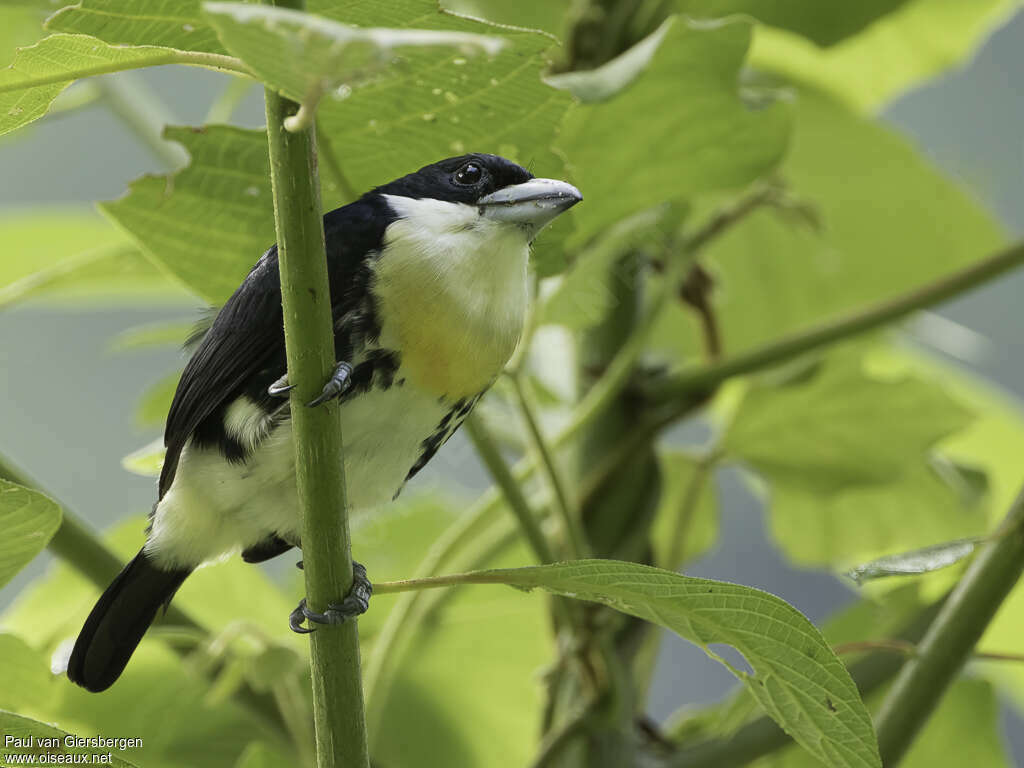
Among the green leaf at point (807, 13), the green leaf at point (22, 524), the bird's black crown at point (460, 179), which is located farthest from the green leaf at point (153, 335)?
the green leaf at point (807, 13)

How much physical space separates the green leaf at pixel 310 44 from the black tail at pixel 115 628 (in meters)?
0.52

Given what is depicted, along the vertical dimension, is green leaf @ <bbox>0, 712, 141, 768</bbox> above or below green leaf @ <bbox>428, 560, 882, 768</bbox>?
below

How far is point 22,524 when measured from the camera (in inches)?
23.0

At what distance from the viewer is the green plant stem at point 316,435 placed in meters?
0.43

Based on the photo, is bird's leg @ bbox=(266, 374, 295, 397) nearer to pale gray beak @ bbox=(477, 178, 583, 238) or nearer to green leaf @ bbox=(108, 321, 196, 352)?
pale gray beak @ bbox=(477, 178, 583, 238)

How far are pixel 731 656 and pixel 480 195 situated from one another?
0.32 metres

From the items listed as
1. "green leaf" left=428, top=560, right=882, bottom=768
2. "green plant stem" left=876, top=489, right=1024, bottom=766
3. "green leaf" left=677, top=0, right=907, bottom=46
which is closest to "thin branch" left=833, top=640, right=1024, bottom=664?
"green plant stem" left=876, top=489, right=1024, bottom=766

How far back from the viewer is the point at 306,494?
493 millimetres

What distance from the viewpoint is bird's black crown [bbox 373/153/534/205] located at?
769 mm

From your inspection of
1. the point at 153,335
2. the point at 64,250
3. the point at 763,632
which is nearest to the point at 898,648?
the point at 763,632

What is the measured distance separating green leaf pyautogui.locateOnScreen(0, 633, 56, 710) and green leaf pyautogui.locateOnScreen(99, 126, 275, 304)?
0.24m

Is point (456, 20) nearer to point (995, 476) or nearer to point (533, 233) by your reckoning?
point (533, 233)

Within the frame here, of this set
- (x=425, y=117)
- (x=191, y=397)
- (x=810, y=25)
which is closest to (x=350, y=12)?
(x=425, y=117)

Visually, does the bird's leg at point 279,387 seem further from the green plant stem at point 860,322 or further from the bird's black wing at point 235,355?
the green plant stem at point 860,322
